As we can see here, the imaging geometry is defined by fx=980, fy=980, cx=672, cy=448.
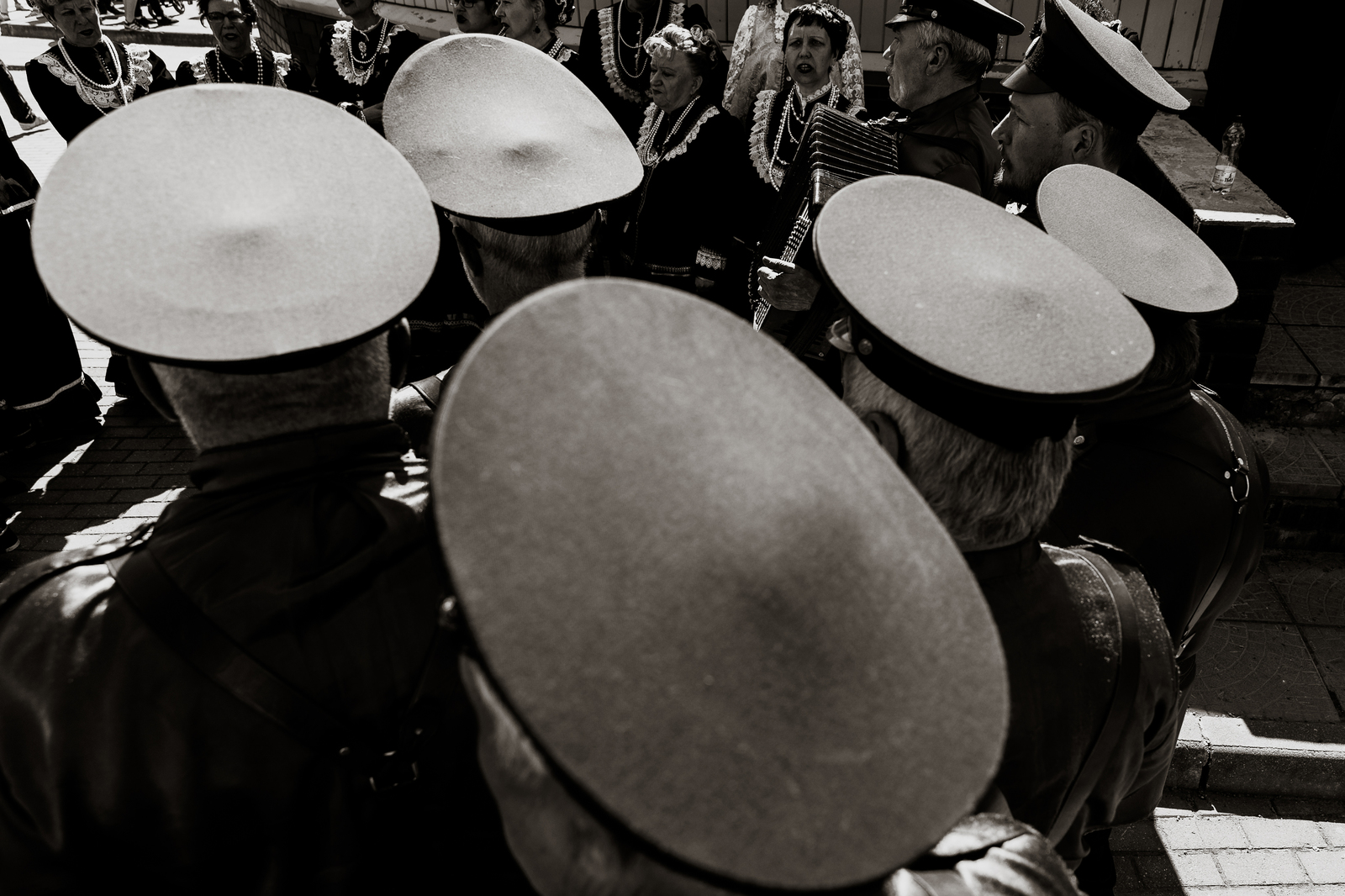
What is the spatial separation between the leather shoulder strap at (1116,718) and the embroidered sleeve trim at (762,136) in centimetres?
361

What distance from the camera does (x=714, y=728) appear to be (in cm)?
66

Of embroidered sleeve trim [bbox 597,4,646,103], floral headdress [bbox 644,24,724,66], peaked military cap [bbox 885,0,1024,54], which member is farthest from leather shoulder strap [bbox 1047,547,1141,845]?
embroidered sleeve trim [bbox 597,4,646,103]

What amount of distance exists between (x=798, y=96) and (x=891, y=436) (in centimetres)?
387

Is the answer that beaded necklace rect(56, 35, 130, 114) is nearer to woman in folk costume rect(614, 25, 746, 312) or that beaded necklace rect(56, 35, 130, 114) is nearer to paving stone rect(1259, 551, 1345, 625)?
woman in folk costume rect(614, 25, 746, 312)

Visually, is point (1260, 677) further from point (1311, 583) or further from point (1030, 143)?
point (1030, 143)

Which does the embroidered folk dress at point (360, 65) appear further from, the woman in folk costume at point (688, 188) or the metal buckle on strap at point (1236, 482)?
the metal buckle on strap at point (1236, 482)

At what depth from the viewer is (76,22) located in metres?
5.87

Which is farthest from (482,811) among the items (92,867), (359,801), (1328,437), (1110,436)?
(1328,437)

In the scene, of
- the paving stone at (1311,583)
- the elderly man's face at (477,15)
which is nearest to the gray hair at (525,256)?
the paving stone at (1311,583)

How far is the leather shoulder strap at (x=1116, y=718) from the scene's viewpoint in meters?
1.44

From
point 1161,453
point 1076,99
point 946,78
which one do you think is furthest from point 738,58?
point 1161,453

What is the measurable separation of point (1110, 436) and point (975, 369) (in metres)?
1.10

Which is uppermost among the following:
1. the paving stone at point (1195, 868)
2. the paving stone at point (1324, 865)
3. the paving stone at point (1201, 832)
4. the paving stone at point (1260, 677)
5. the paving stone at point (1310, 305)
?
the paving stone at point (1310, 305)

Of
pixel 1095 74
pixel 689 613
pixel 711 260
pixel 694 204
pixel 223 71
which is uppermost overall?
pixel 689 613
